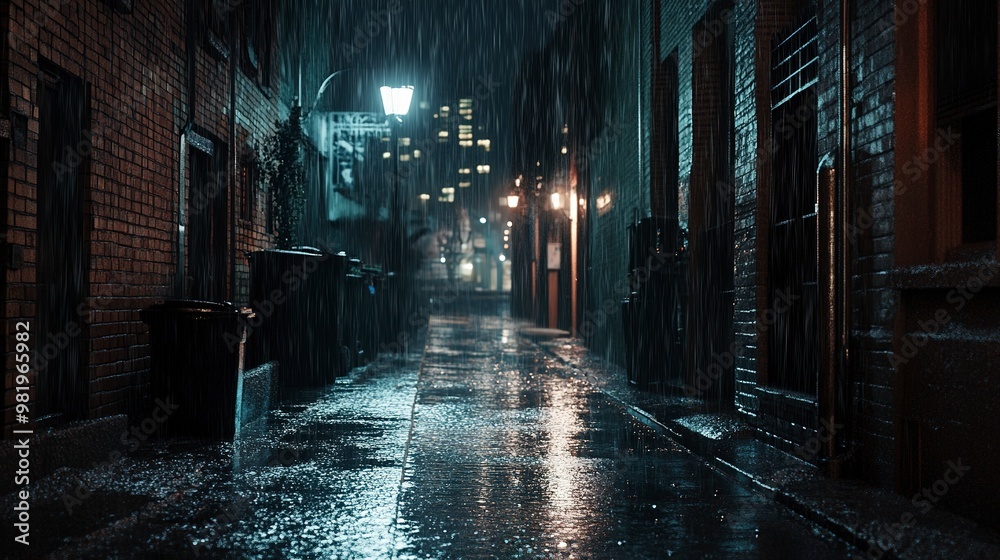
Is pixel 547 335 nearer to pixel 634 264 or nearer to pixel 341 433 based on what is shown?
pixel 634 264

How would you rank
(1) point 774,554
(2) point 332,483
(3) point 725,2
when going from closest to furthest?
(1) point 774,554
(2) point 332,483
(3) point 725,2

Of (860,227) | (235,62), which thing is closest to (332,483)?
(860,227)

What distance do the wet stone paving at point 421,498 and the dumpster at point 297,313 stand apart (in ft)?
9.91

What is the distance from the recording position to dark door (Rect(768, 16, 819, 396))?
819 centimetres

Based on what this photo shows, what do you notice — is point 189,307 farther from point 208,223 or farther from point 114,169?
point 208,223

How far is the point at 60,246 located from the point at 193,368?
1563 mm

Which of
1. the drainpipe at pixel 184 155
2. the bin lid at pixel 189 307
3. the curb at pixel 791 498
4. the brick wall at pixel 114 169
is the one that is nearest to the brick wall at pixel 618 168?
the curb at pixel 791 498

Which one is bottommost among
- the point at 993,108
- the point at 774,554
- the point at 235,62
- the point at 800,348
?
the point at 774,554

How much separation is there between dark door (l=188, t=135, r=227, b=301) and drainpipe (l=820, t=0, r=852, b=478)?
7.31m

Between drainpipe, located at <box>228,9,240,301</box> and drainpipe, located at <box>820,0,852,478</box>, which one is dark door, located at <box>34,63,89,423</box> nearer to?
drainpipe, located at <box>228,9,240,301</box>

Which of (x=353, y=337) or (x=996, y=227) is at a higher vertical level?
(x=996, y=227)

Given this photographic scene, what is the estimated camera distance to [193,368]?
8.45 meters

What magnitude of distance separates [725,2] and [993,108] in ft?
21.8

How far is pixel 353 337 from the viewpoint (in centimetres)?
1596
